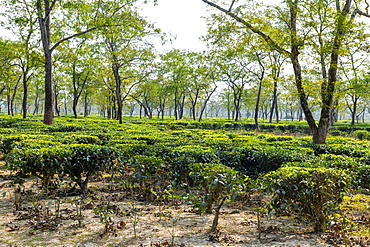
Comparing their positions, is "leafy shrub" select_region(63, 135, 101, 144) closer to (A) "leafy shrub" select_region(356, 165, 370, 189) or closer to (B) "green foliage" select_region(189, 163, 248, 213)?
(B) "green foliage" select_region(189, 163, 248, 213)

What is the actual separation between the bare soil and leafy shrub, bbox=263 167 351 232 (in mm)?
304

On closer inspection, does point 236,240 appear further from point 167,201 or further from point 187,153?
point 187,153

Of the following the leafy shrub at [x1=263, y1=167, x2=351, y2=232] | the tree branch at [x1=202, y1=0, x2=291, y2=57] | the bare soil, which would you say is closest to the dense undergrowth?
the leafy shrub at [x1=263, y1=167, x2=351, y2=232]

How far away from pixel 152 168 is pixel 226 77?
35.0 metres

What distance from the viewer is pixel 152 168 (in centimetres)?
548

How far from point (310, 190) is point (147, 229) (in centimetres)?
252

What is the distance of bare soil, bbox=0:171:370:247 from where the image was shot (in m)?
3.73

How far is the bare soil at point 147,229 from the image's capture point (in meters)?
3.73

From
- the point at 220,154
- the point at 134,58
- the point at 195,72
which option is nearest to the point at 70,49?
the point at 134,58

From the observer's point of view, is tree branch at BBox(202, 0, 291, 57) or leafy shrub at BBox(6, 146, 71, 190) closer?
leafy shrub at BBox(6, 146, 71, 190)

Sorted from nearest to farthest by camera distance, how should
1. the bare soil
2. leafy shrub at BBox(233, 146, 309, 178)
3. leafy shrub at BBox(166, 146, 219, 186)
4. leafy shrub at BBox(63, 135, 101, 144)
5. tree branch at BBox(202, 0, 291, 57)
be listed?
the bare soil, leafy shrub at BBox(166, 146, 219, 186), leafy shrub at BBox(233, 146, 309, 178), leafy shrub at BBox(63, 135, 101, 144), tree branch at BBox(202, 0, 291, 57)

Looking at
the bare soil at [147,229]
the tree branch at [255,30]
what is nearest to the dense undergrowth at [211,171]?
the bare soil at [147,229]

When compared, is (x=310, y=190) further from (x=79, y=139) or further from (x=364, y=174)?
(x=79, y=139)

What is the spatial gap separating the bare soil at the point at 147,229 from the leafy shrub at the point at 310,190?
304 mm
